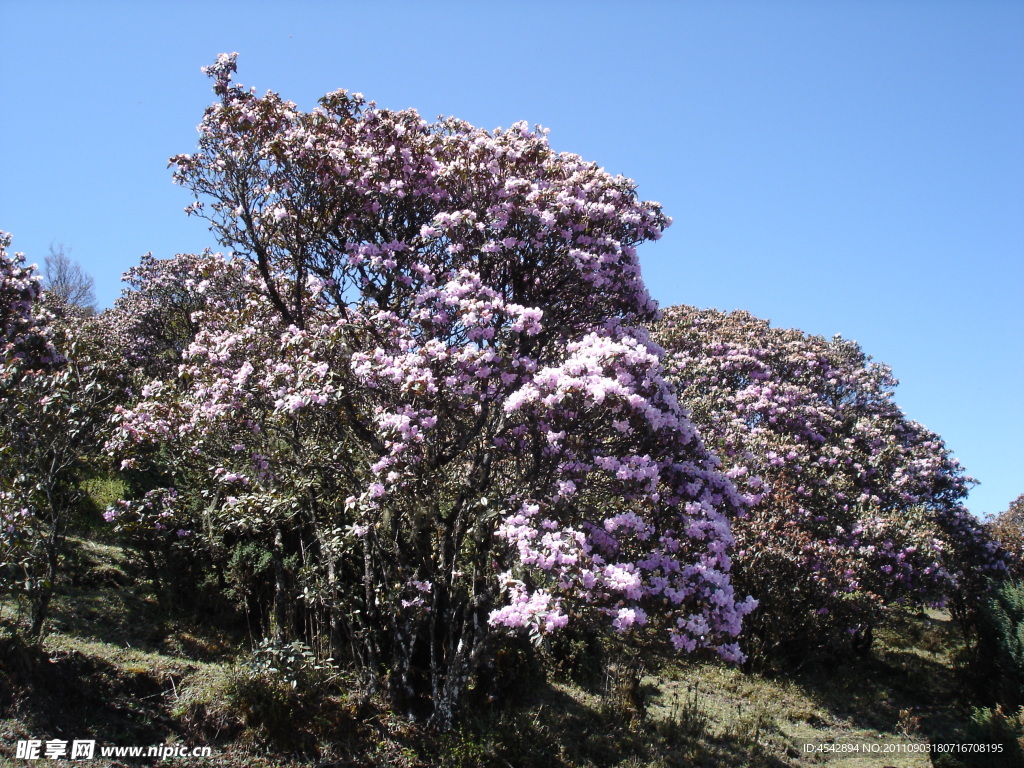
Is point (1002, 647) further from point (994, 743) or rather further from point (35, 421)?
point (35, 421)

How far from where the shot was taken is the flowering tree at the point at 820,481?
12.2m

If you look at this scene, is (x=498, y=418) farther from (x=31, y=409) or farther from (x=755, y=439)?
(x=755, y=439)

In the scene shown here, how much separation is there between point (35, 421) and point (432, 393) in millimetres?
4583

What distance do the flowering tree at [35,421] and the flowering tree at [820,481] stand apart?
865cm

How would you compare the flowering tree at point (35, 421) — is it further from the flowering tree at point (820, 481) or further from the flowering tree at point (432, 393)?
the flowering tree at point (820, 481)

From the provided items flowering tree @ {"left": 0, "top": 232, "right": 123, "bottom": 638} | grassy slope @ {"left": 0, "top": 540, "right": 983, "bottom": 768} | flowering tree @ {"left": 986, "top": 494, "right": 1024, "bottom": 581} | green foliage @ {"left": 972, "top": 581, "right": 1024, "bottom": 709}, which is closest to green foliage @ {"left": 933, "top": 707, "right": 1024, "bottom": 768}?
grassy slope @ {"left": 0, "top": 540, "right": 983, "bottom": 768}

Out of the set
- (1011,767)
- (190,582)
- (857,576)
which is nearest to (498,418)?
(190,582)

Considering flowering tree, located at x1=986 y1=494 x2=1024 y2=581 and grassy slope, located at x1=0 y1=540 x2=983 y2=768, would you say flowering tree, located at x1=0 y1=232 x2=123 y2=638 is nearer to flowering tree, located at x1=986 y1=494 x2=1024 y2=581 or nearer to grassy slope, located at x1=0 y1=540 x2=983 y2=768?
grassy slope, located at x1=0 y1=540 x2=983 y2=768

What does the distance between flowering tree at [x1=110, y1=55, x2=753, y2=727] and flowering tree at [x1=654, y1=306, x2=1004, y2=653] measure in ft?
10.6

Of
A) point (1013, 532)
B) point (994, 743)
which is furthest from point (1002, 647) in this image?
point (1013, 532)

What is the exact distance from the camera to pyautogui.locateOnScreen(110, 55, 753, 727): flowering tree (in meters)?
7.12

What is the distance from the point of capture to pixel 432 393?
735 cm

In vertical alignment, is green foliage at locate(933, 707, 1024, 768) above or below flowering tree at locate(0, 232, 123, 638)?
below

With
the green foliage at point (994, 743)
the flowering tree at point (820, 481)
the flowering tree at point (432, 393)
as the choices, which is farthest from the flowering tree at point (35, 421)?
the green foliage at point (994, 743)
